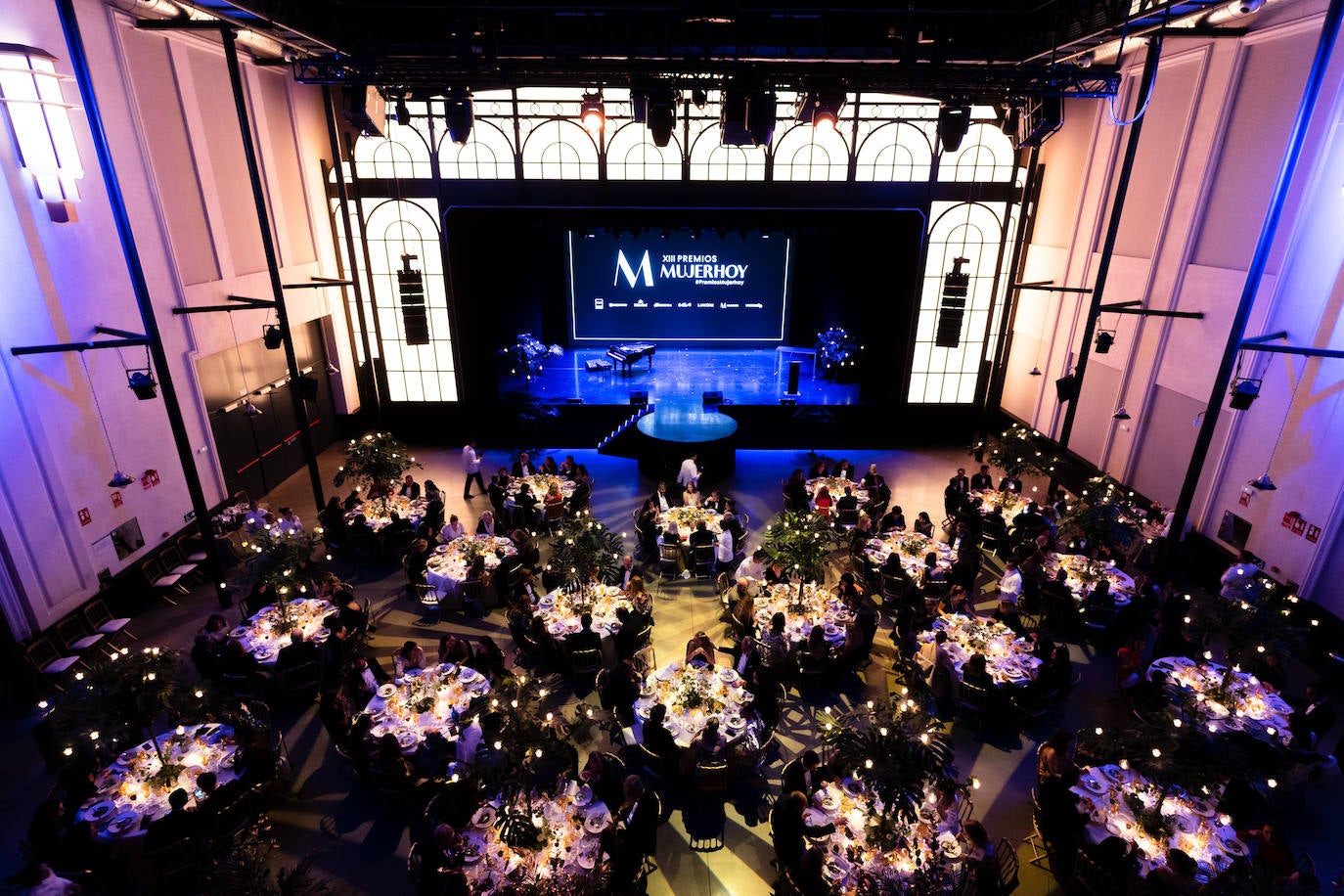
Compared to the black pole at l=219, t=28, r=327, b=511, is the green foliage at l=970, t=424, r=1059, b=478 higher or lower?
lower

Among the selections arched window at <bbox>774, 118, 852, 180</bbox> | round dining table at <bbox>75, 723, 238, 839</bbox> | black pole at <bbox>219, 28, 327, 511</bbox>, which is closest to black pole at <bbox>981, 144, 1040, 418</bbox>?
arched window at <bbox>774, 118, 852, 180</bbox>

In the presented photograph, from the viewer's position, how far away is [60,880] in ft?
17.3

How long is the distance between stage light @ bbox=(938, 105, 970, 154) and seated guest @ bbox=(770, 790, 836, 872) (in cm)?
1065

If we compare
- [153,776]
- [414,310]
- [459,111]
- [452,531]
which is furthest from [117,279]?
[153,776]

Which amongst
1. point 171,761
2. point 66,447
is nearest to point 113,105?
point 66,447

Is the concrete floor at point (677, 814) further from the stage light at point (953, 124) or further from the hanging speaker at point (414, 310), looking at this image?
the stage light at point (953, 124)

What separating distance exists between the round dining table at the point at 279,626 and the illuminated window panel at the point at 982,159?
52.2 ft

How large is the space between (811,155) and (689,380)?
265 inches

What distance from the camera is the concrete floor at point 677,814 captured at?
6340 mm

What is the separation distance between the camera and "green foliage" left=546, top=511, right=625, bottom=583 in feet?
28.5

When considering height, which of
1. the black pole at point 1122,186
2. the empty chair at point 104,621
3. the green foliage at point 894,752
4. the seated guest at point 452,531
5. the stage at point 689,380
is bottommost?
the empty chair at point 104,621

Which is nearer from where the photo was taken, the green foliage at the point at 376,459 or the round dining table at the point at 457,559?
the round dining table at the point at 457,559

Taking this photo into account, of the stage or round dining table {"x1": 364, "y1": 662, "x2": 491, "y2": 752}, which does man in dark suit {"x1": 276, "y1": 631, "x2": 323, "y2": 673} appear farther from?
the stage

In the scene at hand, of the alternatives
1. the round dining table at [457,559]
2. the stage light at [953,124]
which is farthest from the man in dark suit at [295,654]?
the stage light at [953,124]
